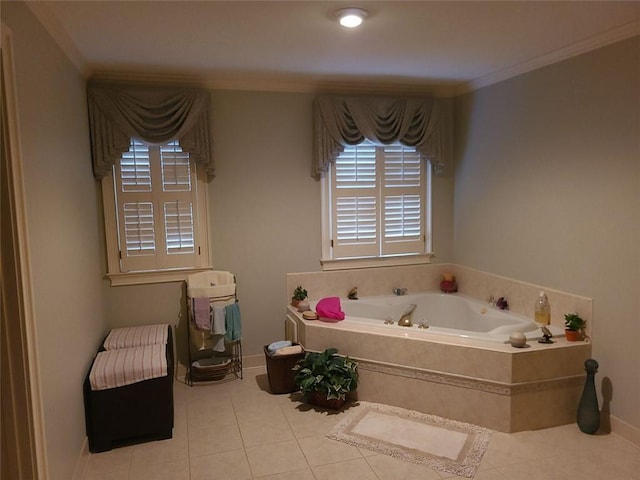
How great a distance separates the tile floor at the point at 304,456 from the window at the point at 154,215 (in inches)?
48.8

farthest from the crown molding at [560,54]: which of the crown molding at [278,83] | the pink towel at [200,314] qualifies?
the pink towel at [200,314]

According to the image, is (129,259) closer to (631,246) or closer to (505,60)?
(505,60)

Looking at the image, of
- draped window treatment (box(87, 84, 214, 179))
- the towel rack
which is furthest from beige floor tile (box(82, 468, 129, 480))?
draped window treatment (box(87, 84, 214, 179))

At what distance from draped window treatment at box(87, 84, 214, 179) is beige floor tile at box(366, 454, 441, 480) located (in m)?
2.53

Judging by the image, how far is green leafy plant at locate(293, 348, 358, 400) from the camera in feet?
10.8

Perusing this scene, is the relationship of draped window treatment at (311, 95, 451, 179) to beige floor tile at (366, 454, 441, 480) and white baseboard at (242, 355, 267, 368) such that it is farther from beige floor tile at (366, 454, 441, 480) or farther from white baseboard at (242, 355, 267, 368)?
beige floor tile at (366, 454, 441, 480)

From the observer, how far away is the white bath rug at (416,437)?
2.73 meters

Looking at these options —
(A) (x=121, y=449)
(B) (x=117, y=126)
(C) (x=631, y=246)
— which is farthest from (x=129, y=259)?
(C) (x=631, y=246)

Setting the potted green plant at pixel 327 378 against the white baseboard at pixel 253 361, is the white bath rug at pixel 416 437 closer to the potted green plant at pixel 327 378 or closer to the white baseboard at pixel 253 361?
the potted green plant at pixel 327 378

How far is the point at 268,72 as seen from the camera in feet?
12.0

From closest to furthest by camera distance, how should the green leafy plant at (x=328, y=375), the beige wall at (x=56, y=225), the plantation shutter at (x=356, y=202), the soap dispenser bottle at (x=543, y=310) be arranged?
the beige wall at (x=56, y=225), the green leafy plant at (x=328, y=375), the soap dispenser bottle at (x=543, y=310), the plantation shutter at (x=356, y=202)

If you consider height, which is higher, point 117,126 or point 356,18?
point 356,18

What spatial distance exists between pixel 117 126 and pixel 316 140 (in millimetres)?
1586

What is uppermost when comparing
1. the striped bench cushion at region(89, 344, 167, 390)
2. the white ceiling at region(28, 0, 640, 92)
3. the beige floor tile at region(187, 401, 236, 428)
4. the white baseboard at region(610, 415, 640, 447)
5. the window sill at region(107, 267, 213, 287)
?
the white ceiling at region(28, 0, 640, 92)
